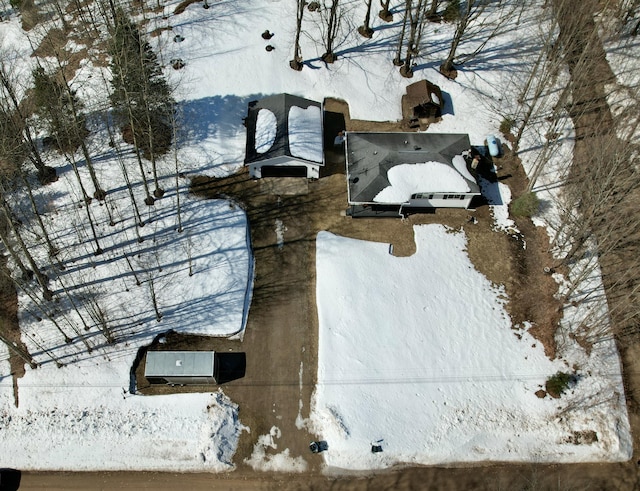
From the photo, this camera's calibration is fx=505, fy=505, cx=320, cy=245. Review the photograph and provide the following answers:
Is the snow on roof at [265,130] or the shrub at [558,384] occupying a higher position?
the snow on roof at [265,130]

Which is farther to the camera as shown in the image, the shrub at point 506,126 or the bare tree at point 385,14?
the bare tree at point 385,14

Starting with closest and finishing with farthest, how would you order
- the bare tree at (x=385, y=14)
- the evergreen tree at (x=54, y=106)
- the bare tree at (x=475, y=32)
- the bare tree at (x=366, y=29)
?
the evergreen tree at (x=54, y=106)
the bare tree at (x=475, y=32)
the bare tree at (x=366, y=29)
the bare tree at (x=385, y=14)

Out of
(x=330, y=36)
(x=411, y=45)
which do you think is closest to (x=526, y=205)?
(x=411, y=45)

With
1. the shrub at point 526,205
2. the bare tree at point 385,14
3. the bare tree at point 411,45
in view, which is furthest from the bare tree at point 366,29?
the shrub at point 526,205

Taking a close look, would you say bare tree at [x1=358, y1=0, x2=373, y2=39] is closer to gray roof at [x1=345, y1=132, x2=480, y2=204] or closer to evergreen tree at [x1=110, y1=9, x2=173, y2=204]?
gray roof at [x1=345, y1=132, x2=480, y2=204]

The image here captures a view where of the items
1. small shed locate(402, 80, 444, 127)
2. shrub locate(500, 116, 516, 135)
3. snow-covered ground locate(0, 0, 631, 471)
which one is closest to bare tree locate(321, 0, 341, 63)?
small shed locate(402, 80, 444, 127)

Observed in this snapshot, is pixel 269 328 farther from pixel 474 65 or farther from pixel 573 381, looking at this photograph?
pixel 474 65

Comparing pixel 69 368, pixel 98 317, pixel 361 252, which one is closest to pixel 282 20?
pixel 361 252

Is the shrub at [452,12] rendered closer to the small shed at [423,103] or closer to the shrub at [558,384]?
the small shed at [423,103]
